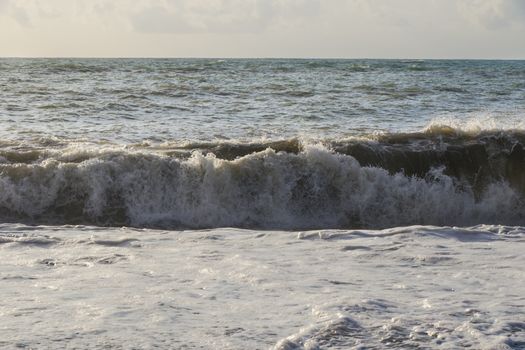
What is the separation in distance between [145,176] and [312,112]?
8.56m

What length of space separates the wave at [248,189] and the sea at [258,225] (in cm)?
3

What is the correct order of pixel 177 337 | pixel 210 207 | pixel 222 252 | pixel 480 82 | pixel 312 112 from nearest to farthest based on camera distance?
pixel 177 337, pixel 222 252, pixel 210 207, pixel 312 112, pixel 480 82

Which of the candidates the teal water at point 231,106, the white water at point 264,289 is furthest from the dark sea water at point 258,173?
the white water at point 264,289

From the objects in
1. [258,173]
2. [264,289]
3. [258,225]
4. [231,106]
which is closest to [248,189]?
[258,173]

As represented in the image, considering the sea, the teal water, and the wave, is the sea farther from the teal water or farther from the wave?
the teal water

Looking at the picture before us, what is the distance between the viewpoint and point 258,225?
9.68m

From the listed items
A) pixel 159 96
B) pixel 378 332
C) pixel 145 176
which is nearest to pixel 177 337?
pixel 378 332

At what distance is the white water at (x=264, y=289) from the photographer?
4539 mm

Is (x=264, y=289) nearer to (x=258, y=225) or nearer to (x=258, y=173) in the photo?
(x=258, y=225)

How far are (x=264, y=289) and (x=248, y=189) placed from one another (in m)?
4.86

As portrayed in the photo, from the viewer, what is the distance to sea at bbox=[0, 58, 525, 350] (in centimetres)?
474

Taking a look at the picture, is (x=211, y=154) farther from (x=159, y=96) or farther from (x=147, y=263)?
(x=159, y=96)

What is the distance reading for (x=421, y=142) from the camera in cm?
1238

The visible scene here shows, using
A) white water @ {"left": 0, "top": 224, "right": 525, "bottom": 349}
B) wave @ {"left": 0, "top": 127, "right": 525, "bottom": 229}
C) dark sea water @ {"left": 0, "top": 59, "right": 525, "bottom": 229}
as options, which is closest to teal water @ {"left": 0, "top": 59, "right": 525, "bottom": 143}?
dark sea water @ {"left": 0, "top": 59, "right": 525, "bottom": 229}
